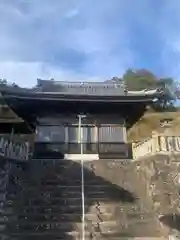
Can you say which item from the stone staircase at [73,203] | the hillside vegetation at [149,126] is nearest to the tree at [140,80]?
the hillside vegetation at [149,126]

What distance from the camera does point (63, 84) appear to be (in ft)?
70.4

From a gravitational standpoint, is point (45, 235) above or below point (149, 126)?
below

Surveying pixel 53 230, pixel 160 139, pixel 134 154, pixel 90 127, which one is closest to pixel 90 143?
pixel 90 127

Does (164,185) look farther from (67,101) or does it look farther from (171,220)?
(67,101)

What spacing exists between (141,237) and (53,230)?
277 cm

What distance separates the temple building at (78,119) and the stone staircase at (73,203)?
274cm

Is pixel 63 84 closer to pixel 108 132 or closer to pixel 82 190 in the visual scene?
pixel 108 132

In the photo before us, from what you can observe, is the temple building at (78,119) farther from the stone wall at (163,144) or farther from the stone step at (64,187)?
the stone step at (64,187)

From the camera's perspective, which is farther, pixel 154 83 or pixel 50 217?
pixel 154 83

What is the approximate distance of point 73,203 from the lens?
12.0 meters

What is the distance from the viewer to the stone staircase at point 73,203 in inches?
420

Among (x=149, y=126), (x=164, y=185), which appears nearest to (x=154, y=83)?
(x=149, y=126)

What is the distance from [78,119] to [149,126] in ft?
60.7

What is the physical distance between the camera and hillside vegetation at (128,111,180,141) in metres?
32.8
